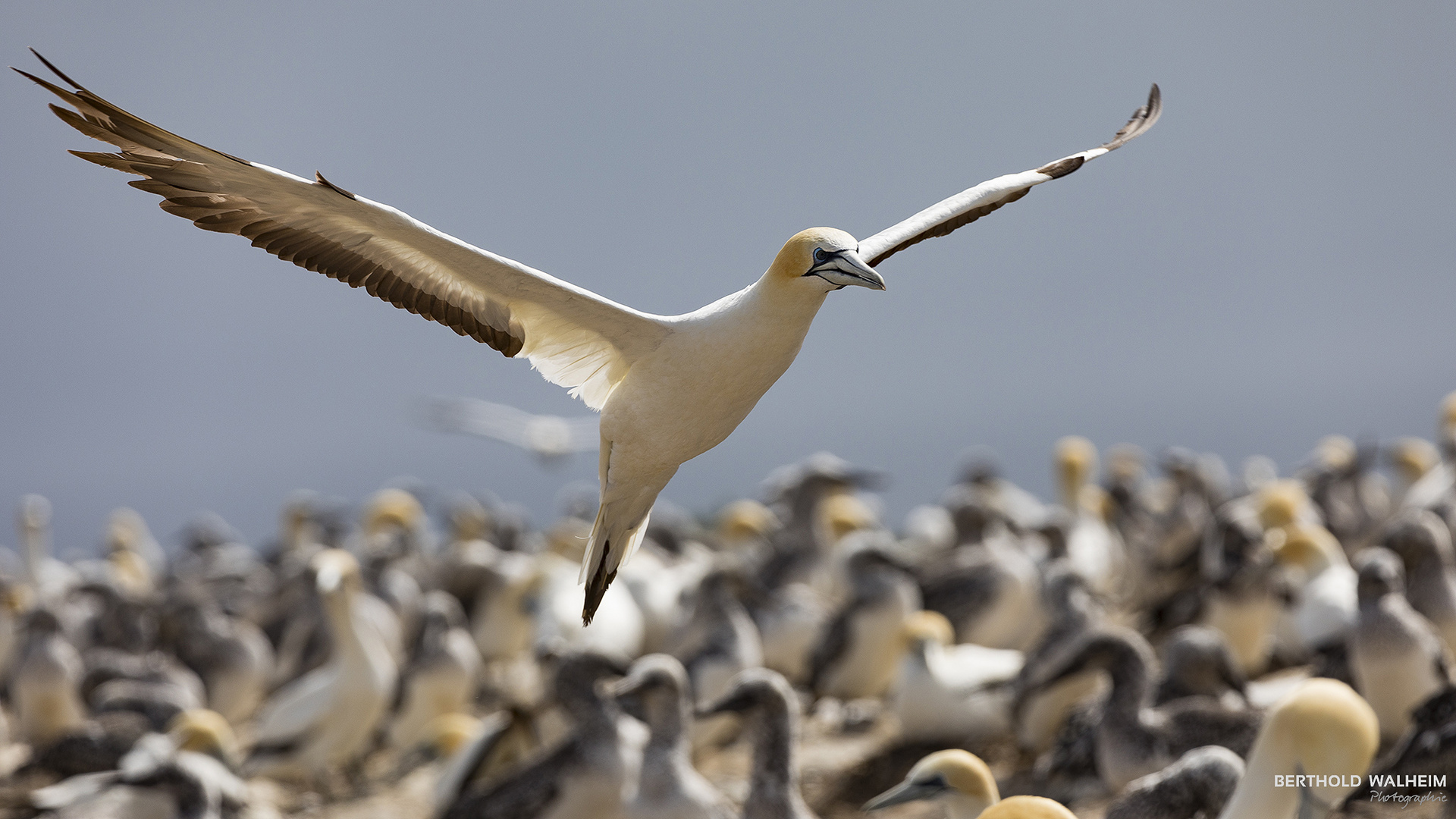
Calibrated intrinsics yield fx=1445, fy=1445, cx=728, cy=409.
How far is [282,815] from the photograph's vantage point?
9.82 metres

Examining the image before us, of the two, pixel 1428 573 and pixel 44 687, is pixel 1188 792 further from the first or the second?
pixel 44 687

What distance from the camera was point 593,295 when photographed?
5.21 meters

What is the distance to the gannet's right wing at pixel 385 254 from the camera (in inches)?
188

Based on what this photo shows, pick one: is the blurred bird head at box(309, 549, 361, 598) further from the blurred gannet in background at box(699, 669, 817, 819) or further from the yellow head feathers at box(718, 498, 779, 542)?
the yellow head feathers at box(718, 498, 779, 542)

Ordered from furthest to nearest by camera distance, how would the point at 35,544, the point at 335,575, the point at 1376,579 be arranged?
1. the point at 35,544
2. the point at 335,575
3. the point at 1376,579

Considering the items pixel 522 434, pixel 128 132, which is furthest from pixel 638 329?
pixel 522 434

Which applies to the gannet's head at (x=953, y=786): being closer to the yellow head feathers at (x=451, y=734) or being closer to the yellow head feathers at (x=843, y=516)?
the yellow head feathers at (x=451, y=734)

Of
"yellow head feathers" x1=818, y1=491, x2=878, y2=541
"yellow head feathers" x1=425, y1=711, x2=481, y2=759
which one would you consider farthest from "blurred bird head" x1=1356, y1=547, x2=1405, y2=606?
"yellow head feathers" x1=818, y1=491, x2=878, y2=541

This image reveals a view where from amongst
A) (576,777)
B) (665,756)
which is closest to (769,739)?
(665,756)

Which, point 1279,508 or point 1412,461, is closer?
point 1279,508

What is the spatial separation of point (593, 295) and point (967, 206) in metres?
1.59

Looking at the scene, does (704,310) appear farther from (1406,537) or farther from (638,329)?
(1406,537)

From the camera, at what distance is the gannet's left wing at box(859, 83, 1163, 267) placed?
5.63 m

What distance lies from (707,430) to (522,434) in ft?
31.8
